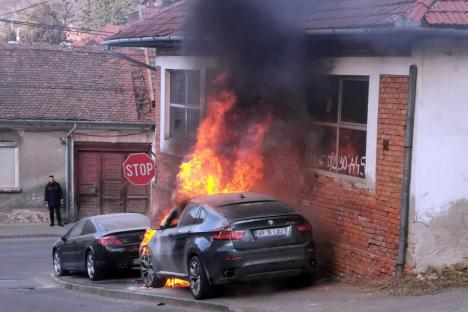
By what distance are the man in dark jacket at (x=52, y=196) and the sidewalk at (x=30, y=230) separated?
475mm

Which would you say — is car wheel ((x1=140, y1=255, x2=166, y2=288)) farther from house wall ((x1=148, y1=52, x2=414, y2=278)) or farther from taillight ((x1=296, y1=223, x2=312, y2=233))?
taillight ((x1=296, y1=223, x2=312, y2=233))

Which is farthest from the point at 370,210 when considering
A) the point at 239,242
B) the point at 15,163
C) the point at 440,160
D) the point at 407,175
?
the point at 15,163

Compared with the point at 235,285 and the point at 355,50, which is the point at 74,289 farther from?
the point at 355,50

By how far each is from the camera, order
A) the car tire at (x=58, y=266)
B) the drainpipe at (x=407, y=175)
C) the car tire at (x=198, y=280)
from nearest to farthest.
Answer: the drainpipe at (x=407, y=175) → the car tire at (x=198, y=280) → the car tire at (x=58, y=266)

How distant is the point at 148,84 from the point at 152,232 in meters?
17.0

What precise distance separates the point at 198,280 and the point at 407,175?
3476 millimetres

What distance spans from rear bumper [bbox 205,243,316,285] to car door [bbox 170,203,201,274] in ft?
2.58

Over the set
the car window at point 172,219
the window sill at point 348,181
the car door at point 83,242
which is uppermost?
the window sill at point 348,181

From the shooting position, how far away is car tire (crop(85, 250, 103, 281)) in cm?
1545

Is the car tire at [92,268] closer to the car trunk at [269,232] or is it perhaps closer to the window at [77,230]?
the window at [77,230]

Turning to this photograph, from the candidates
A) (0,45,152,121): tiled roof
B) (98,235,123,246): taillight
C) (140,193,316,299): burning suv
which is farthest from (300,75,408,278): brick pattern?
(0,45,152,121): tiled roof

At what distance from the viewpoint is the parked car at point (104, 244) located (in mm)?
15234

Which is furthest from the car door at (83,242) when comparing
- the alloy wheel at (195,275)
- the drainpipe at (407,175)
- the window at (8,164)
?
the window at (8,164)

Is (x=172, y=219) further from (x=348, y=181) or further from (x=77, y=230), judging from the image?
(x=77, y=230)
